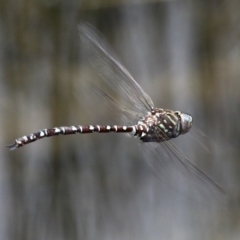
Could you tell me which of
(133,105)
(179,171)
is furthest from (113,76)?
(179,171)

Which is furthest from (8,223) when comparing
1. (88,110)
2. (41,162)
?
(88,110)

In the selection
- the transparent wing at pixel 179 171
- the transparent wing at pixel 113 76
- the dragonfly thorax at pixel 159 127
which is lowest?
the transparent wing at pixel 179 171

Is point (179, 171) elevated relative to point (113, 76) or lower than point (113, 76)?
lower

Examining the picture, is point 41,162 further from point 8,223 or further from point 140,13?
point 140,13

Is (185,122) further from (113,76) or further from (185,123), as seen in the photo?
(113,76)

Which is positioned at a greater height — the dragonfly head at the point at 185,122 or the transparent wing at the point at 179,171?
the dragonfly head at the point at 185,122
